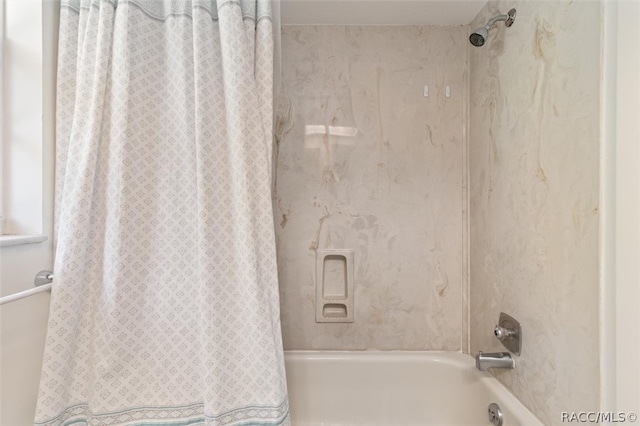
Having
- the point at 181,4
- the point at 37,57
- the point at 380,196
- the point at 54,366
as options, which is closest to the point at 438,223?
the point at 380,196

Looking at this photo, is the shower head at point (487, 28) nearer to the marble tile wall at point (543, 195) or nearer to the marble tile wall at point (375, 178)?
the marble tile wall at point (543, 195)

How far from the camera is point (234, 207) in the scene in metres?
1.05

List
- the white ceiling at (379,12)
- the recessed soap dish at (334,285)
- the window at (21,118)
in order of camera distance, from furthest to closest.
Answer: the recessed soap dish at (334,285)
the white ceiling at (379,12)
the window at (21,118)

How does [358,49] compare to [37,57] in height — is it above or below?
above

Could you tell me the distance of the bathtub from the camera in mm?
1429

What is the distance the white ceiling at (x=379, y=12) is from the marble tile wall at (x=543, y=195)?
0.34 ft

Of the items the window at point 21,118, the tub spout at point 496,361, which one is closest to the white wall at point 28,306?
the window at point 21,118

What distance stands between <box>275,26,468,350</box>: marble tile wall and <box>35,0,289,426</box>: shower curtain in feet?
1.51

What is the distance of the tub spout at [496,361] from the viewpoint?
3.74ft

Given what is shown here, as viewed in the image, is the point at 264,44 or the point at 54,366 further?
the point at 264,44
